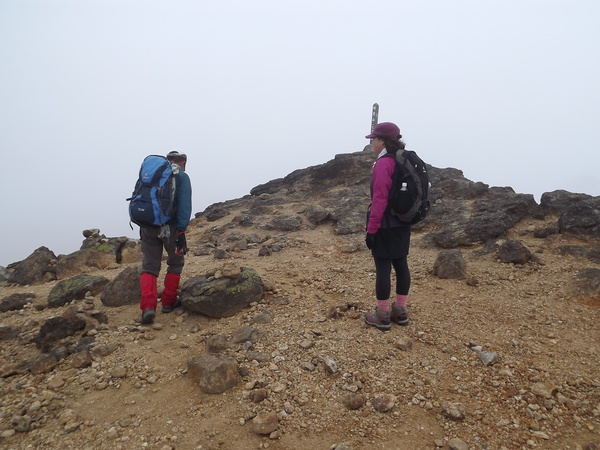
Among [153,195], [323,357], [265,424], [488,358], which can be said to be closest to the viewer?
[265,424]

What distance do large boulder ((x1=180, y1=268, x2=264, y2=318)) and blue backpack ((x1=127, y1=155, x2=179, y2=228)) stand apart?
1.17 m

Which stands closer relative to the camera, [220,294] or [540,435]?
[540,435]

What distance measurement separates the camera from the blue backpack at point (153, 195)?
5.13m

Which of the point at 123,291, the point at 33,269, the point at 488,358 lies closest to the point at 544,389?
the point at 488,358

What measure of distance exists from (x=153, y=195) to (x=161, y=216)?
0.32 metres

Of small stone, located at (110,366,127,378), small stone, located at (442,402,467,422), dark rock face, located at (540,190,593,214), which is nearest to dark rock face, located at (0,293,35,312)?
small stone, located at (110,366,127,378)

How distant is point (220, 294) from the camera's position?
18.1 ft

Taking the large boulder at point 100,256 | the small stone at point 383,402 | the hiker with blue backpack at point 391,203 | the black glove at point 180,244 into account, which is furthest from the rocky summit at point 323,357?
the large boulder at point 100,256

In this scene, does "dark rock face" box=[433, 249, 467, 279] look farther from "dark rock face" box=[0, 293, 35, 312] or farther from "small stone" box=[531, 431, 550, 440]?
"dark rock face" box=[0, 293, 35, 312]

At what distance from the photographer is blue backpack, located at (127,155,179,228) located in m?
5.13

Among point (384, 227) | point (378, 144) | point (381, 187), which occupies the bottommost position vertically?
point (384, 227)

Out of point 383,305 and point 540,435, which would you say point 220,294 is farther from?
point 540,435

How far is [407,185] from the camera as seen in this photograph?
14.2 ft

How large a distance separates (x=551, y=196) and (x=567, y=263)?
13.9ft
